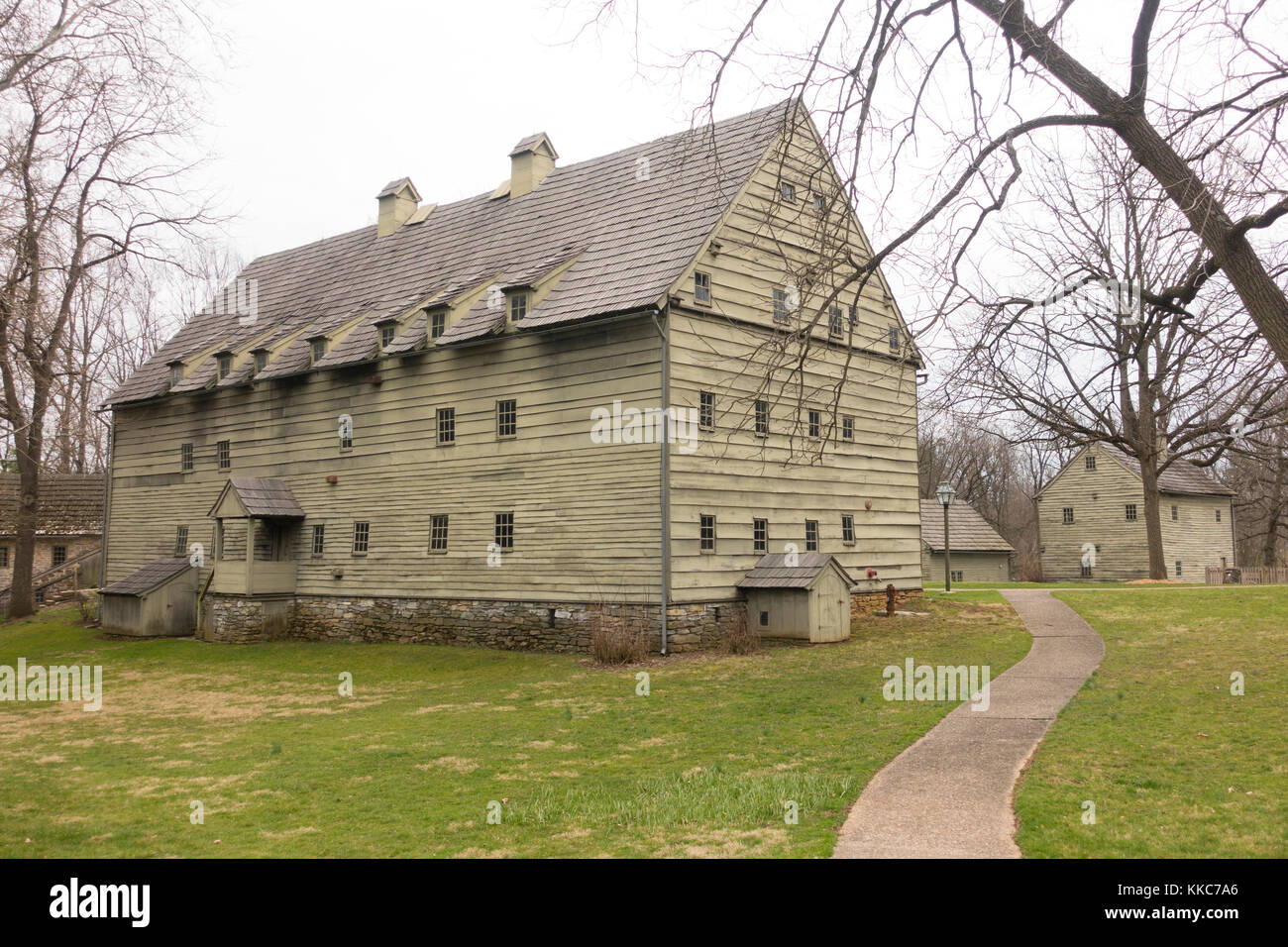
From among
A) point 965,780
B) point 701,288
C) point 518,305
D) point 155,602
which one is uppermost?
point 518,305

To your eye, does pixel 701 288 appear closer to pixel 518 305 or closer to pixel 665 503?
pixel 518 305

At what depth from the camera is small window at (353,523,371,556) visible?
2656 cm

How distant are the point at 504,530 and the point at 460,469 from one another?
2262 mm

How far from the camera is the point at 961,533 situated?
4988 cm

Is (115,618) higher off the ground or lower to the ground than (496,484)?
lower

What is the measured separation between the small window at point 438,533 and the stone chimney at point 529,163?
1100 centimetres

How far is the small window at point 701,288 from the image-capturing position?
21.7 meters

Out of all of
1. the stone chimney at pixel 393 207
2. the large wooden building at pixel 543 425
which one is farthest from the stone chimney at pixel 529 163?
the stone chimney at pixel 393 207

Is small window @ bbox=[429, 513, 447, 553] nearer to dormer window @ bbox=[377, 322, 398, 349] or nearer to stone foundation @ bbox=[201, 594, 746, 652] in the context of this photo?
stone foundation @ bbox=[201, 594, 746, 652]

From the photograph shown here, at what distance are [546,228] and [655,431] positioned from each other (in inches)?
361

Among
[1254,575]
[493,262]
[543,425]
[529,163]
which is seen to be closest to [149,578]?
[493,262]
